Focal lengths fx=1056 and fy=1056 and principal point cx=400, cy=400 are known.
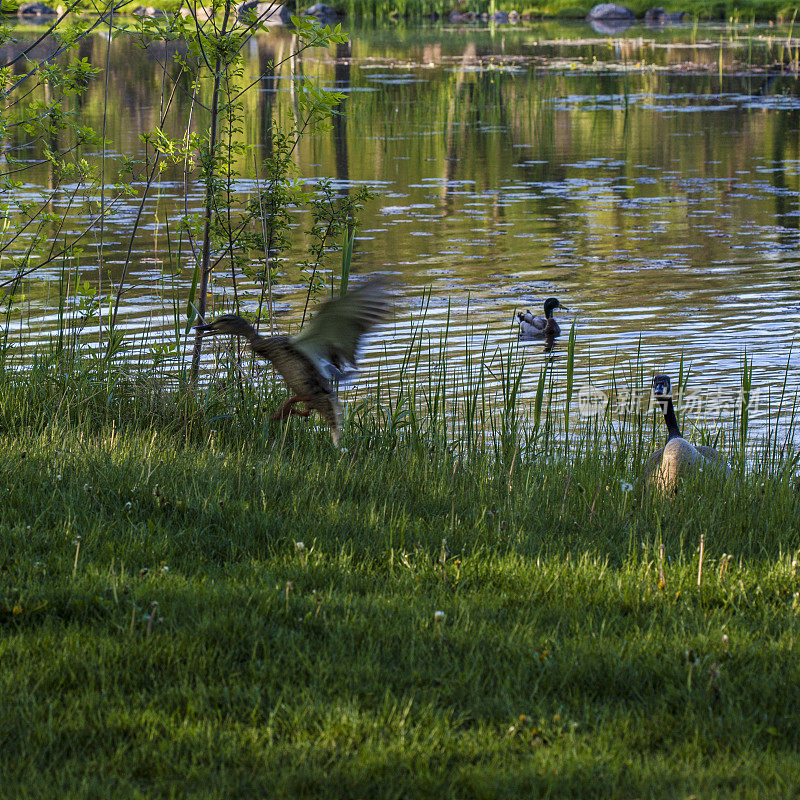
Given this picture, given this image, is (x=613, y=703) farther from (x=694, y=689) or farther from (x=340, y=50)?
(x=340, y=50)

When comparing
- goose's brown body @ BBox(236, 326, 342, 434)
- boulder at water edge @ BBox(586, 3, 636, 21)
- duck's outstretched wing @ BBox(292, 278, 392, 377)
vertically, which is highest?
boulder at water edge @ BBox(586, 3, 636, 21)

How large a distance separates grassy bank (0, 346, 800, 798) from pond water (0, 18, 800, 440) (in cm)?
274

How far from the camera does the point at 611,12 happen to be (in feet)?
205

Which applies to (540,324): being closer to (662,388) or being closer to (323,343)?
(662,388)

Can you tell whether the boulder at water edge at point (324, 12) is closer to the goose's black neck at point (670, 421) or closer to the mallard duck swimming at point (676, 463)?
the goose's black neck at point (670, 421)

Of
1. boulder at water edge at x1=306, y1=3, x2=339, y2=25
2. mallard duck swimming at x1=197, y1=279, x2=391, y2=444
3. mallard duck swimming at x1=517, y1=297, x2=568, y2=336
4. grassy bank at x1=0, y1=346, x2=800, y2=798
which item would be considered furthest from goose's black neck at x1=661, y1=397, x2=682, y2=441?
boulder at water edge at x1=306, y1=3, x2=339, y2=25

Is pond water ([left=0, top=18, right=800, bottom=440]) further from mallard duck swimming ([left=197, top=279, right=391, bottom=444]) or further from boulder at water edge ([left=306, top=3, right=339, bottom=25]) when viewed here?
boulder at water edge ([left=306, top=3, right=339, bottom=25])

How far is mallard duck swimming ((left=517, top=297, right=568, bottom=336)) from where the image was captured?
11875 mm

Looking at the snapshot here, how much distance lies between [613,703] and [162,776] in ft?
4.62

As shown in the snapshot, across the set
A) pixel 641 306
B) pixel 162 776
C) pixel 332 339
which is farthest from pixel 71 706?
pixel 641 306

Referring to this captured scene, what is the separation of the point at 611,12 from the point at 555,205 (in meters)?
48.2

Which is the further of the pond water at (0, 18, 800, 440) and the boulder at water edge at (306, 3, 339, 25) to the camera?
the boulder at water edge at (306, 3, 339, 25)

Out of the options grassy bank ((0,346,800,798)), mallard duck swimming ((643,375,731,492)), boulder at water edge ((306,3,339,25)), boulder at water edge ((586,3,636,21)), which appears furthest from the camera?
boulder at water edge ((586,3,636,21))

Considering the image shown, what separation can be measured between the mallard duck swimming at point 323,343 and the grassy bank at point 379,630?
16.7 inches
